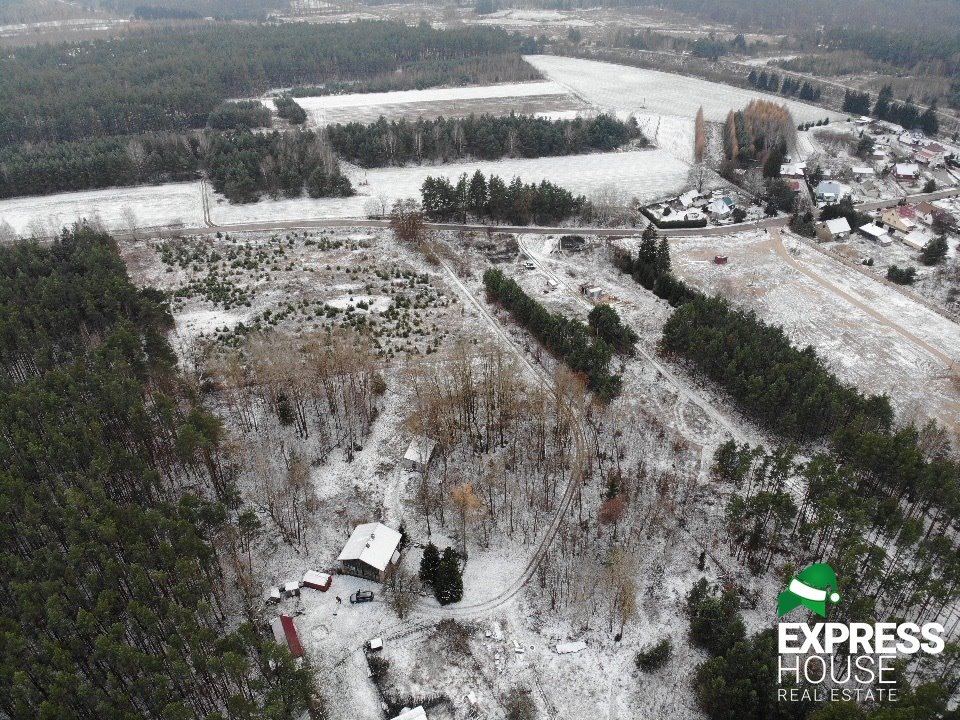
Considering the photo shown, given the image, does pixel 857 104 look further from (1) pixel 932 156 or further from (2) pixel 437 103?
(2) pixel 437 103

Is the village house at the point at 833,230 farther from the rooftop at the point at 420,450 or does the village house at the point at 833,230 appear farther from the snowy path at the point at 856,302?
the rooftop at the point at 420,450

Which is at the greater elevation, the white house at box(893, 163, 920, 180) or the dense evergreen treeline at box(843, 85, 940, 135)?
the dense evergreen treeline at box(843, 85, 940, 135)

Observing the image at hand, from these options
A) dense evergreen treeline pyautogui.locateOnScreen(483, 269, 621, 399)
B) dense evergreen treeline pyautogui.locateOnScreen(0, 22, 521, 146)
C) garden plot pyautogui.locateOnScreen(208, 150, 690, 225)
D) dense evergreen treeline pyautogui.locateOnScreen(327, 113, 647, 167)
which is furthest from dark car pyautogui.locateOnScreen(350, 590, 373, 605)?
→ dense evergreen treeline pyautogui.locateOnScreen(0, 22, 521, 146)

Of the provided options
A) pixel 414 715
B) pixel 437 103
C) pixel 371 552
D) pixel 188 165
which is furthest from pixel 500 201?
pixel 437 103

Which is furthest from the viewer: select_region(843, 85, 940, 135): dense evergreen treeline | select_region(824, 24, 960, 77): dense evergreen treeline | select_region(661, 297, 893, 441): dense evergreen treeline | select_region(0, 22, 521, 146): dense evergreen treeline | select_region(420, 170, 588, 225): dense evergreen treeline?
select_region(824, 24, 960, 77): dense evergreen treeline

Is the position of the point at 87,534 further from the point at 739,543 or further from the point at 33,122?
the point at 33,122

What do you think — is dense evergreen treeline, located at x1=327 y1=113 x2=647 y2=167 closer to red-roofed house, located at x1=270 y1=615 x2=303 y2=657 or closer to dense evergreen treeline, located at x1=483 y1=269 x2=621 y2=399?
dense evergreen treeline, located at x1=483 y1=269 x2=621 y2=399
